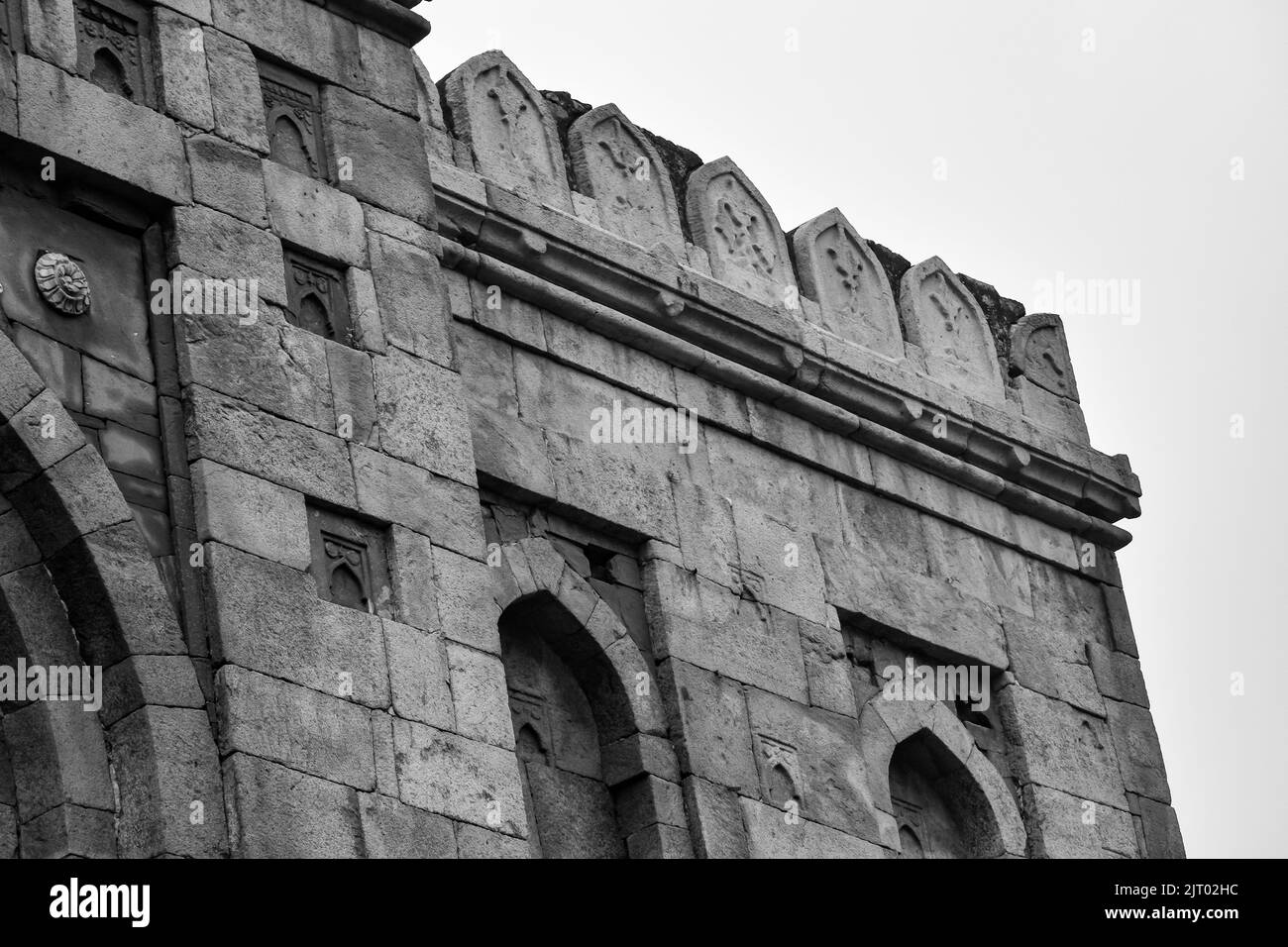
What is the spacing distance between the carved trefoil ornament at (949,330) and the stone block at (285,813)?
5353 mm

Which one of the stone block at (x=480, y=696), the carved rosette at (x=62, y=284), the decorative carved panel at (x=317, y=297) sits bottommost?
the stone block at (x=480, y=696)

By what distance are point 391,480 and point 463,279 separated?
1864mm

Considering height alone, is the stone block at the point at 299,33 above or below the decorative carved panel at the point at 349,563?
above

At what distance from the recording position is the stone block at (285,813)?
793cm

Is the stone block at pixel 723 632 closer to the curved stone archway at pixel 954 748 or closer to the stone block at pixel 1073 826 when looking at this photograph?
the curved stone archway at pixel 954 748

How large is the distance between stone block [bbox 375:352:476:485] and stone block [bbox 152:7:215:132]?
1063 millimetres

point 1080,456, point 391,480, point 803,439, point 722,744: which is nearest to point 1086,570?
point 1080,456

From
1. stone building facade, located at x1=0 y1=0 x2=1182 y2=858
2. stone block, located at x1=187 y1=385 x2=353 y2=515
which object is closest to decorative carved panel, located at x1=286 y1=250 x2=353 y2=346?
stone building facade, located at x1=0 y1=0 x2=1182 y2=858

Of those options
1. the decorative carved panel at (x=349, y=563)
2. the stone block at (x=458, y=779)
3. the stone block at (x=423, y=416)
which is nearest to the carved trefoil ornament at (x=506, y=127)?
the stone block at (x=423, y=416)

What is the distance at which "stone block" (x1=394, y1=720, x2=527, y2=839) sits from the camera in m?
8.52

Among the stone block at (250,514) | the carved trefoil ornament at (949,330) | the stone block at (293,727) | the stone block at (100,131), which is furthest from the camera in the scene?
the carved trefoil ornament at (949,330)

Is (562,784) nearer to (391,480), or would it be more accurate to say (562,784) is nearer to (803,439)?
(391,480)

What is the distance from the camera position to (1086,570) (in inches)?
510
